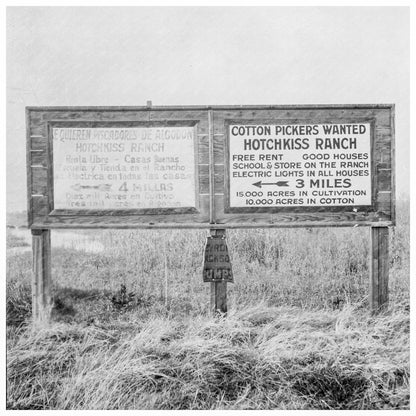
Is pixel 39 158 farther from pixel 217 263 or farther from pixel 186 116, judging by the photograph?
pixel 217 263

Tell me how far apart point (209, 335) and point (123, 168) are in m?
2.22

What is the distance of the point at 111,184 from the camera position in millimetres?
5375

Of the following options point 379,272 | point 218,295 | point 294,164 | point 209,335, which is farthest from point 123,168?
point 379,272

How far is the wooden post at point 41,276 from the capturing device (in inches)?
212

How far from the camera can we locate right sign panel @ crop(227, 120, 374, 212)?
5.35 meters

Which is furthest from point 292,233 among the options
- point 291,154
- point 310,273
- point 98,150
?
point 98,150

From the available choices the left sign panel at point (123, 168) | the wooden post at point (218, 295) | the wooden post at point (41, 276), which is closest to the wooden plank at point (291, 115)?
the left sign panel at point (123, 168)

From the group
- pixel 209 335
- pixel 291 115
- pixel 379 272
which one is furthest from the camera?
pixel 379 272

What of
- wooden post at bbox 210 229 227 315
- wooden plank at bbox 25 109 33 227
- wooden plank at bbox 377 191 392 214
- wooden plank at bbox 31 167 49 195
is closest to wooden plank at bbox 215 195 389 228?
wooden plank at bbox 377 191 392 214

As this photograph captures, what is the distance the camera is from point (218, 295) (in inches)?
212

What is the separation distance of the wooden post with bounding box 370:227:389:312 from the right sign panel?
0.58 metres

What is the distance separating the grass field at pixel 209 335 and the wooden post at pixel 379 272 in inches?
7.0

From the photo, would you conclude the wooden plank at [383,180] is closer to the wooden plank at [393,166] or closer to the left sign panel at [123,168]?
the wooden plank at [393,166]
